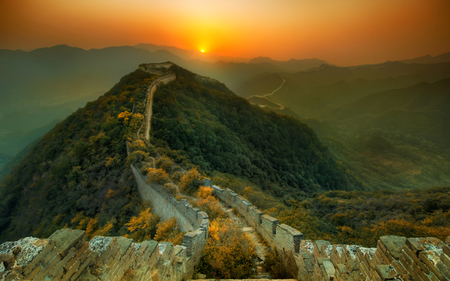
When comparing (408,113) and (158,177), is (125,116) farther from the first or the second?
(408,113)

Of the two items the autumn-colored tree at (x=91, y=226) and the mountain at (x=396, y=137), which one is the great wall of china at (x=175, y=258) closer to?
the autumn-colored tree at (x=91, y=226)

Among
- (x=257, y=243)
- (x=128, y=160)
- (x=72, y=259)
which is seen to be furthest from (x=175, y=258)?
(x=128, y=160)

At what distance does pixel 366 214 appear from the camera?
13.4m

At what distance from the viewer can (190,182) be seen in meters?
12.1

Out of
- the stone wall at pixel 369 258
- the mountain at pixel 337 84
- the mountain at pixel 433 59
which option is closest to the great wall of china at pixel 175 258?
the stone wall at pixel 369 258

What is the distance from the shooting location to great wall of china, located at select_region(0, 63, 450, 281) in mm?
2504

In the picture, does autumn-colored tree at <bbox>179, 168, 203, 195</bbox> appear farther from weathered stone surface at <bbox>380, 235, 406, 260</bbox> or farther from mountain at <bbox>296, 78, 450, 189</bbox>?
mountain at <bbox>296, 78, 450, 189</bbox>

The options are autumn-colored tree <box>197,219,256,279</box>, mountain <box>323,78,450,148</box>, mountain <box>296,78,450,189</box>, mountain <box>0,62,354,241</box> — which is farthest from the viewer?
mountain <box>323,78,450,148</box>

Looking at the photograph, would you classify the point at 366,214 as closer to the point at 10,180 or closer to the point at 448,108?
the point at 10,180

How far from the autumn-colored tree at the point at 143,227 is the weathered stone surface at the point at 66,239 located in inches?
302

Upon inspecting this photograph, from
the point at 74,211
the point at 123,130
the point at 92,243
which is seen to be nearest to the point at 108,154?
the point at 123,130

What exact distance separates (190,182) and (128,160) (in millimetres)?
7366

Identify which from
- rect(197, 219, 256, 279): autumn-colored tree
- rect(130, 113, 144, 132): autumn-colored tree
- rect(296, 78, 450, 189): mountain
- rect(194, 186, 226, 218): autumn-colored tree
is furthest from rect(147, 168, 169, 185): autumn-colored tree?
rect(296, 78, 450, 189): mountain

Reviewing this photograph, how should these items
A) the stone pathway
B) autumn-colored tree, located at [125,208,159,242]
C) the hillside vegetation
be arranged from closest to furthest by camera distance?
the stone pathway
autumn-colored tree, located at [125,208,159,242]
the hillside vegetation
